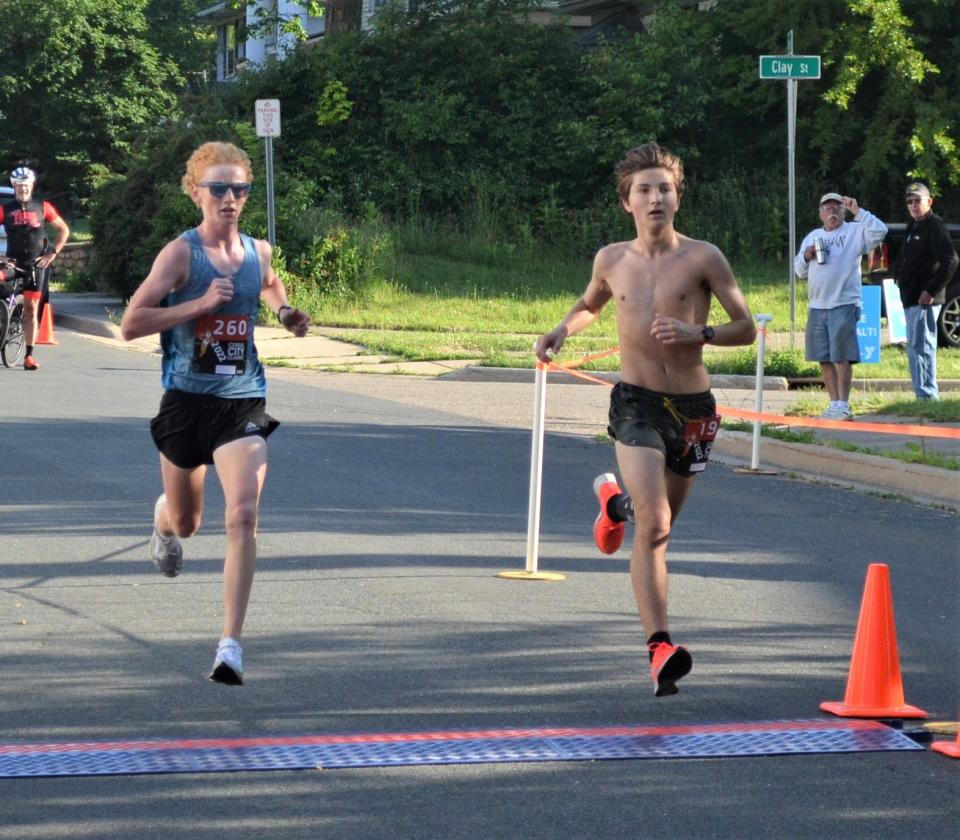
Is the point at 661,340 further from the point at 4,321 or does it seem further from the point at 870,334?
the point at 4,321

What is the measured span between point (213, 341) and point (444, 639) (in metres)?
1.62

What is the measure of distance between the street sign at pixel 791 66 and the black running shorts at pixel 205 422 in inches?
523

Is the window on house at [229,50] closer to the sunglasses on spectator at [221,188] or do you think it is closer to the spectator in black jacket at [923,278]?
the spectator in black jacket at [923,278]

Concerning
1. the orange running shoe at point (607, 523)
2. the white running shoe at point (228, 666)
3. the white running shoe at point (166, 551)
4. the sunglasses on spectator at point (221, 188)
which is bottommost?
the white running shoe at point (228, 666)

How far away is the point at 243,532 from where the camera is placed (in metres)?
6.37

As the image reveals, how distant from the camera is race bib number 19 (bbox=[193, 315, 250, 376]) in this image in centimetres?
664

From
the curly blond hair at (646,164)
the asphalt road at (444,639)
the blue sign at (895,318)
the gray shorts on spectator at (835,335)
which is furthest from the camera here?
the blue sign at (895,318)

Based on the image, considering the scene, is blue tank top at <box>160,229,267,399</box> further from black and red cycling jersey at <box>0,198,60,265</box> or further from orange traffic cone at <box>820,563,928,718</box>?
black and red cycling jersey at <box>0,198,60,265</box>

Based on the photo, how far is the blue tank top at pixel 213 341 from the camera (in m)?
6.65

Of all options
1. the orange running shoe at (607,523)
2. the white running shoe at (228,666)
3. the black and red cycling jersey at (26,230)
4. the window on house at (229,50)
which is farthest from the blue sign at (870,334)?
the window on house at (229,50)

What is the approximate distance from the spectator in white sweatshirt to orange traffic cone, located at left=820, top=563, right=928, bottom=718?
30.0 ft

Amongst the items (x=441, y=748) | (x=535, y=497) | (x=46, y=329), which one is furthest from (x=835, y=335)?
(x=46, y=329)

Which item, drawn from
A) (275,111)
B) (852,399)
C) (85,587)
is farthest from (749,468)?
(275,111)

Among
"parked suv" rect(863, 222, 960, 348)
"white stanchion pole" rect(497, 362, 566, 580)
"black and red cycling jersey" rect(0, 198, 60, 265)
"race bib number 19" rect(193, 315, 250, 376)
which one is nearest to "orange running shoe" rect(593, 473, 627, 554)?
"white stanchion pole" rect(497, 362, 566, 580)
